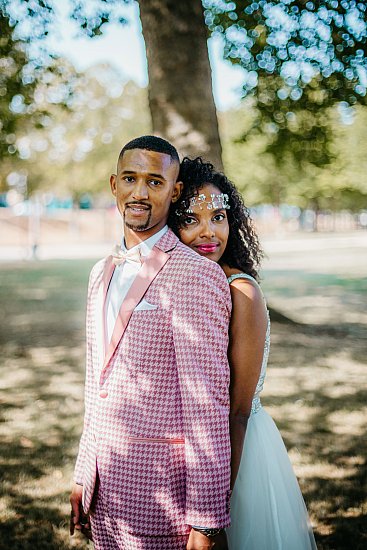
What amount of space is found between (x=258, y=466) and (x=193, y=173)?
1.31 meters

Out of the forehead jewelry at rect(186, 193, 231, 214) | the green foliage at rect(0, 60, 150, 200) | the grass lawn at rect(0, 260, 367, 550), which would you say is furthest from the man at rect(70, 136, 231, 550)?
the green foliage at rect(0, 60, 150, 200)

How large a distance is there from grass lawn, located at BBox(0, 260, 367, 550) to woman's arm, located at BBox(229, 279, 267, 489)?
222cm

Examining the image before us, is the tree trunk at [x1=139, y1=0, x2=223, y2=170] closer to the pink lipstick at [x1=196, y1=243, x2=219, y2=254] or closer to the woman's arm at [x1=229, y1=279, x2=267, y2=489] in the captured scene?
the pink lipstick at [x1=196, y1=243, x2=219, y2=254]

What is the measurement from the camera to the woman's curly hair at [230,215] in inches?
103

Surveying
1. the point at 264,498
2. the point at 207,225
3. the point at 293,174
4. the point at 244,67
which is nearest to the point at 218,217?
the point at 207,225

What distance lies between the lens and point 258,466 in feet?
8.50

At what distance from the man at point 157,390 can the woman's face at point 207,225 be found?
11.0 inches

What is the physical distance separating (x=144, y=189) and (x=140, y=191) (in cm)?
2

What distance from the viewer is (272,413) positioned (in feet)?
21.9

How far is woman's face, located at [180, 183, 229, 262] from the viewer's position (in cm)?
261

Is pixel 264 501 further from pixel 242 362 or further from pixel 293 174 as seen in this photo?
pixel 293 174

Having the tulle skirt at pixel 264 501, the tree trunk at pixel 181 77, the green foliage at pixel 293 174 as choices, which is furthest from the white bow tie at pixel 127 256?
the green foliage at pixel 293 174

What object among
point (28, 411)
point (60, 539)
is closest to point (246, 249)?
point (60, 539)

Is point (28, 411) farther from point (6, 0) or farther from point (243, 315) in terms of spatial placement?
point (6, 0)
